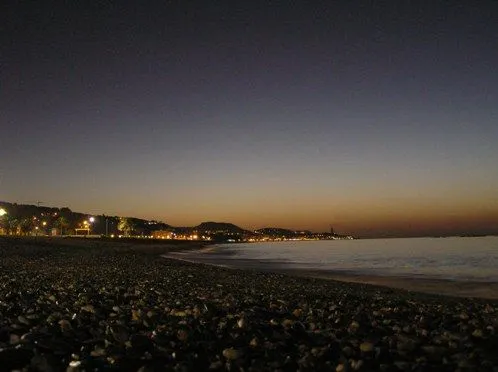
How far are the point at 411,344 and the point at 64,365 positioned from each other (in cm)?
372

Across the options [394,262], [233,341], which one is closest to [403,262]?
[394,262]

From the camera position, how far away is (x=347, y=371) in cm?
391

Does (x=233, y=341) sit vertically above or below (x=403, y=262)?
above

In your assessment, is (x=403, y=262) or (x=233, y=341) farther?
(x=403, y=262)

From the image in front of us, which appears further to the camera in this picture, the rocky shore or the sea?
the sea

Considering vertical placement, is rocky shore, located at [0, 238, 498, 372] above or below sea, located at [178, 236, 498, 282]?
above

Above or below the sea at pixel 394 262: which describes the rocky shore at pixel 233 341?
above

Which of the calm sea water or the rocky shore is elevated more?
the rocky shore

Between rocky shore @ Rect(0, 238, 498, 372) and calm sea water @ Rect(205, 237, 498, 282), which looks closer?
rocky shore @ Rect(0, 238, 498, 372)

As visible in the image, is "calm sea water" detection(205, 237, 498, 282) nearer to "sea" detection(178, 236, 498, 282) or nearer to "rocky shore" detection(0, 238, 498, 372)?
"sea" detection(178, 236, 498, 282)

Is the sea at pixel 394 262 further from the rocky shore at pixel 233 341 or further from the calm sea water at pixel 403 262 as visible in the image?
the rocky shore at pixel 233 341

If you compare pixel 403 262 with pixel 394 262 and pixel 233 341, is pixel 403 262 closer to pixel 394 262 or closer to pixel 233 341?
pixel 394 262

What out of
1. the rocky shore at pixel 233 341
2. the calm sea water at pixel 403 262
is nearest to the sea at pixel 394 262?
the calm sea water at pixel 403 262

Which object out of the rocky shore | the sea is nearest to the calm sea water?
the sea
